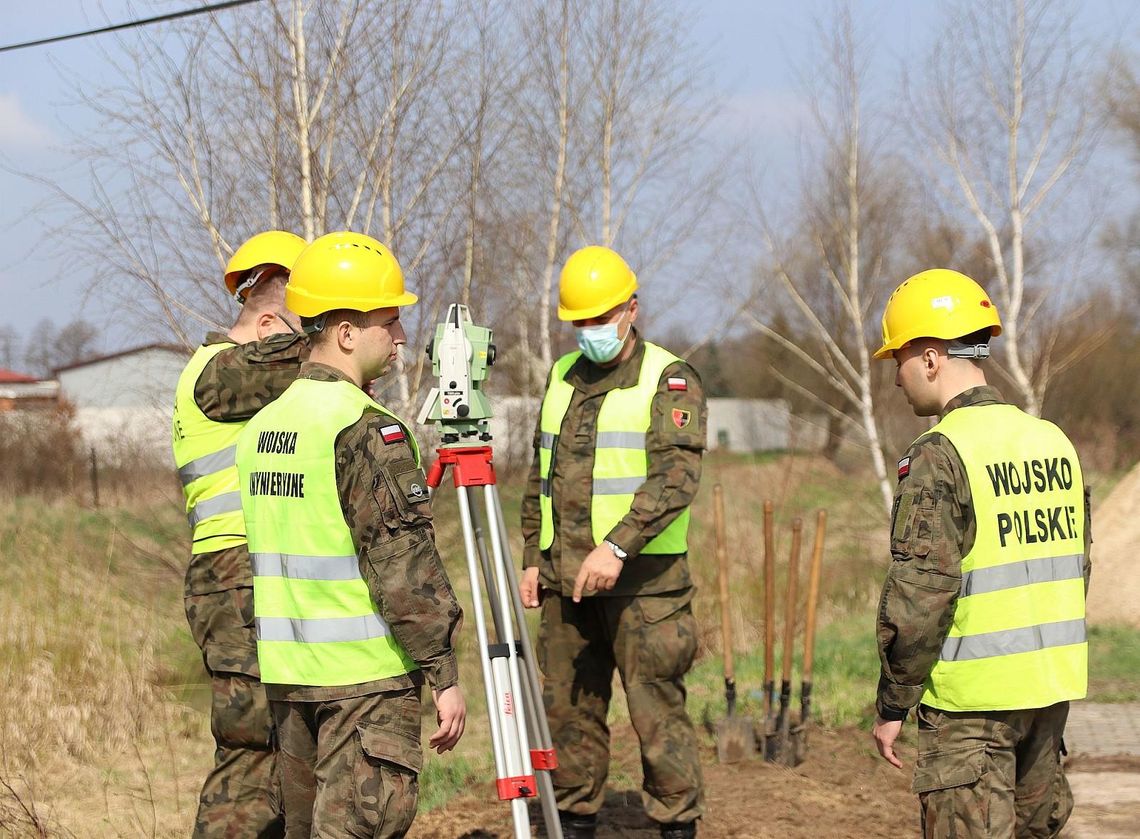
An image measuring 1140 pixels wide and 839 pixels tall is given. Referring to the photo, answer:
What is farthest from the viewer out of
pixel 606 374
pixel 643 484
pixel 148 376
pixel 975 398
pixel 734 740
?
pixel 148 376

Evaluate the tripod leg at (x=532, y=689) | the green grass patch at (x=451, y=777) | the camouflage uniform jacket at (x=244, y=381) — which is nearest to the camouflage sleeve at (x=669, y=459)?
the tripod leg at (x=532, y=689)

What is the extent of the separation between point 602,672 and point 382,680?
6.75 feet

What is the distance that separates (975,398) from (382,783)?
71.6 inches

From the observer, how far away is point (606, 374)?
4.82m

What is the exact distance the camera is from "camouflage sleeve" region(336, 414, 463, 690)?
2.89 metres

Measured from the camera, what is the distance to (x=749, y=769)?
6043mm

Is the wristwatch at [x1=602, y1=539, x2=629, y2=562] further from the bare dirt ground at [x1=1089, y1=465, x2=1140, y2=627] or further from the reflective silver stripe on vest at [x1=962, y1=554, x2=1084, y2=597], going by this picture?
the bare dirt ground at [x1=1089, y1=465, x2=1140, y2=627]

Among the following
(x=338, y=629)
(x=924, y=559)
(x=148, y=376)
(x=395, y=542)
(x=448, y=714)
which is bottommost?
(x=448, y=714)

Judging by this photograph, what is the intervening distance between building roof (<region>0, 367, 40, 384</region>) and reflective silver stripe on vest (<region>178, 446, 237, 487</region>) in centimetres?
4689

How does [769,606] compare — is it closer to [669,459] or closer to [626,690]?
[626,690]

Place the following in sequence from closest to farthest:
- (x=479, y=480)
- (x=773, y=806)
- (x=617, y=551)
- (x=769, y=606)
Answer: (x=479, y=480) < (x=617, y=551) < (x=773, y=806) < (x=769, y=606)

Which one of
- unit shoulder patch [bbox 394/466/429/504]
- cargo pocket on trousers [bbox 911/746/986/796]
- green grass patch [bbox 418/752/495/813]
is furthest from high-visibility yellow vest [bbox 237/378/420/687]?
green grass patch [bbox 418/752/495/813]

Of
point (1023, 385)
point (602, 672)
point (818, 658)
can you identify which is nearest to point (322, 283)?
point (602, 672)

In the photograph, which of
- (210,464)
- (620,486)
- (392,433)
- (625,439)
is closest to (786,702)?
(620,486)
